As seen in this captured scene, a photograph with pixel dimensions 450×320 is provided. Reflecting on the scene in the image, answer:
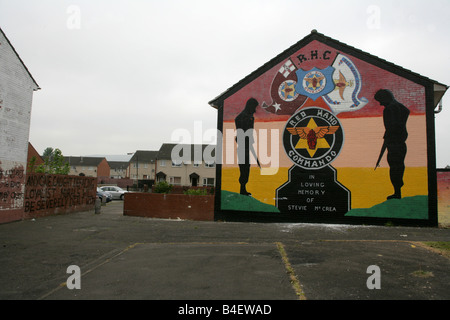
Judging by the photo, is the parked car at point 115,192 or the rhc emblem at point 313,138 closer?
the rhc emblem at point 313,138

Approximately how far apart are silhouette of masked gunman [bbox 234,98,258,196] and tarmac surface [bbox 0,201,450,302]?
11.7 ft

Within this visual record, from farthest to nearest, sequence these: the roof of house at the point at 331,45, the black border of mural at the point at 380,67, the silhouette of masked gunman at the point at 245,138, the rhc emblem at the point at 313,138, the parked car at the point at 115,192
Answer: the parked car at the point at 115,192 < the silhouette of masked gunman at the point at 245,138 < the rhc emblem at the point at 313,138 < the roof of house at the point at 331,45 < the black border of mural at the point at 380,67

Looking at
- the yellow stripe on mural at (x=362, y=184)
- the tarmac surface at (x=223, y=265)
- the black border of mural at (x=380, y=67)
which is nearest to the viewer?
the tarmac surface at (x=223, y=265)

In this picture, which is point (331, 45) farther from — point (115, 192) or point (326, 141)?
point (115, 192)

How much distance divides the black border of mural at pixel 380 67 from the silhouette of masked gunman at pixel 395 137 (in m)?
0.89

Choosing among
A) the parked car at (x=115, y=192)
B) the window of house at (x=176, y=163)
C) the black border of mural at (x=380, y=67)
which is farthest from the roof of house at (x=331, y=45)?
the window of house at (x=176, y=163)

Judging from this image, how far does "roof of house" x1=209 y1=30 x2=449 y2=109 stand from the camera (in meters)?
12.6

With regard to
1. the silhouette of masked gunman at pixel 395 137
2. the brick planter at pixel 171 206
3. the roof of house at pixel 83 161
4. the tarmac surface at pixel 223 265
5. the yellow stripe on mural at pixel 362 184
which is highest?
the roof of house at pixel 83 161

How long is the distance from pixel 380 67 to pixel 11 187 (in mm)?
16637

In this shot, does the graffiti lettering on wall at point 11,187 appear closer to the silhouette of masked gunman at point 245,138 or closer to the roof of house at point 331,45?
the roof of house at point 331,45

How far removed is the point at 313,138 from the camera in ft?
44.7

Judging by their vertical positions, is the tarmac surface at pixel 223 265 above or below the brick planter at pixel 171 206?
below

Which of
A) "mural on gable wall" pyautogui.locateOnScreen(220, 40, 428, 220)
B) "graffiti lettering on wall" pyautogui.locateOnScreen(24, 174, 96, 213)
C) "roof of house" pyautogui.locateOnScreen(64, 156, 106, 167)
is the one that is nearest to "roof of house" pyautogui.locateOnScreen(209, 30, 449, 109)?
"mural on gable wall" pyautogui.locateOnScreen(220, 40, 428, 220)

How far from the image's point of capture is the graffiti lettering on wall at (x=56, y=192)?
14.5 m
